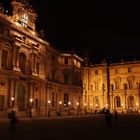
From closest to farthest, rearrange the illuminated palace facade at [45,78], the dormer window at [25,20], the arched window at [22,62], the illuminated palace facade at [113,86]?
the illuminated palace facade at [45,78], the arched window at [22,62], the dormer window at [25,20], the illuminated palace facade at [113,86]

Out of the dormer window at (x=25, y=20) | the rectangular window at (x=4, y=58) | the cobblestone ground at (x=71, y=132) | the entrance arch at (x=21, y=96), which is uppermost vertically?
the dormer window at (x=25, y=20)

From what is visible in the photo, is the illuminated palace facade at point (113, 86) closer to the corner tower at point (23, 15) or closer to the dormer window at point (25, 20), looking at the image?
the corner tower at point (23, 15)

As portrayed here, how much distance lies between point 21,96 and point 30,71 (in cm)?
590

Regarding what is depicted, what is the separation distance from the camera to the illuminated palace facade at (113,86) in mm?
87688

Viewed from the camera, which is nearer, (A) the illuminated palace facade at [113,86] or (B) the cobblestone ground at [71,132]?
(B) the cobblestone ground at [71,132]

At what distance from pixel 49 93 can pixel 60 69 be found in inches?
420

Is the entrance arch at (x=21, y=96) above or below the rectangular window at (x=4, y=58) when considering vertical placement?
below

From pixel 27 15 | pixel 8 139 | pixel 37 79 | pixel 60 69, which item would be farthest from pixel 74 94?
pixel 8 139

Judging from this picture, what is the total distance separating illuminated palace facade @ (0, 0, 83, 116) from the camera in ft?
162

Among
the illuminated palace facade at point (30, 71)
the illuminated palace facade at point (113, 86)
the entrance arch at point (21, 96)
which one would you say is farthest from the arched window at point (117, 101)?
the entrance arch at point (21, 96)

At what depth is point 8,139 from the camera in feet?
47.8

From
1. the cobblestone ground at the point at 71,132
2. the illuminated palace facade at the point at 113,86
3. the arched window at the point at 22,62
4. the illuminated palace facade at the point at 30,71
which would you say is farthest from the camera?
the illuminated palace facade at the point at 113,86

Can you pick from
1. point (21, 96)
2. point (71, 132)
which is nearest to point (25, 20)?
point (21, 96)

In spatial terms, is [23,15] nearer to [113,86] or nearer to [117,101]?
[113,86]
